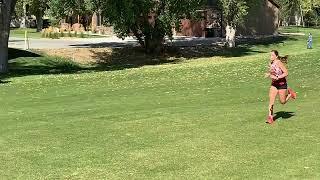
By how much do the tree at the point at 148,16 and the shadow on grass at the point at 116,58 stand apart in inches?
55.8

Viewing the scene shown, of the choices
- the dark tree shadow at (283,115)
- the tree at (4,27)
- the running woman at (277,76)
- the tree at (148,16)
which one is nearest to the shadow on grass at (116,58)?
the tree at (4,27)

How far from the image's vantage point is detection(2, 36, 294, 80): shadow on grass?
35.0 metres

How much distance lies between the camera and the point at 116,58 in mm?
Result: 42375

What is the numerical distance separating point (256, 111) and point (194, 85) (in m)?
7.96

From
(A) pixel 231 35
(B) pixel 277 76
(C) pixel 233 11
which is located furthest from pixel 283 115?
(A) pixel 231 35

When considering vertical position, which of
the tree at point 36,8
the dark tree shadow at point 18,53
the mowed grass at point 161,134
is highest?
the tree at point 36,8

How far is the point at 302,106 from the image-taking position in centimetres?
1462

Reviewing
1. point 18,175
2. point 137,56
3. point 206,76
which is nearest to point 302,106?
point 18,175

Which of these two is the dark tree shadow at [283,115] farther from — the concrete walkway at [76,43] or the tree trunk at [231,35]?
the tree trunk at [231,35]

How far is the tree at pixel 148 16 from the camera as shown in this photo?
3706 centimetres

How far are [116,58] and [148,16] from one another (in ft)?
13.0

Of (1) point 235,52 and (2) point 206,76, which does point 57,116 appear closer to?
(2) point 206,76

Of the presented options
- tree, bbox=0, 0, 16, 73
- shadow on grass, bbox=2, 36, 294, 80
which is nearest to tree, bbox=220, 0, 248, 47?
shadow on grass, bbox=2, 36, 294, 80

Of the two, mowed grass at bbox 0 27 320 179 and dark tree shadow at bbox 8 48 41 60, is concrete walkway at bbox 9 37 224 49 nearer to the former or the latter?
dark tree shadow at bbox 8 48 41 60
